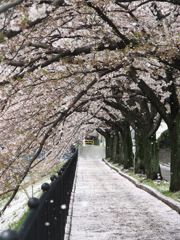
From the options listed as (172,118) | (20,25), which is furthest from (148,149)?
(20,25)

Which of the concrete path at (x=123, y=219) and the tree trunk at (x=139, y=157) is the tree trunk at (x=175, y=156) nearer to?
the concrete path at (x=123, y=219)

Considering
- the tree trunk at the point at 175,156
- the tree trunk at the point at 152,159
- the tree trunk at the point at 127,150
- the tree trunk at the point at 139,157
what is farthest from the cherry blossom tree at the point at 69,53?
the tree trunk at the point at 127,150

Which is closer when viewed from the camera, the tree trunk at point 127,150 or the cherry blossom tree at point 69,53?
the cherry blossom tree at point 69,53

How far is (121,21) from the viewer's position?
12.3 meters

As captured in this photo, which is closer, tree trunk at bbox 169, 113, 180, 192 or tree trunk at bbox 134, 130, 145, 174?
tree trunk at bbox 169, 113, 180, 192

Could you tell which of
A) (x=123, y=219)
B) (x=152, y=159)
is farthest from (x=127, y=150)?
(x=123, y=219)

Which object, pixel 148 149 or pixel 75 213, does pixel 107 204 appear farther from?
pixel 148 149

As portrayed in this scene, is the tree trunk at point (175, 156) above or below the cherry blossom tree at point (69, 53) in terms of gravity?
below

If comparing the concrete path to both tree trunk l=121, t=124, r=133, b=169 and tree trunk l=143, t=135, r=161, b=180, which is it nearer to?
tree trunk l=143, t=135, r=161, b=180

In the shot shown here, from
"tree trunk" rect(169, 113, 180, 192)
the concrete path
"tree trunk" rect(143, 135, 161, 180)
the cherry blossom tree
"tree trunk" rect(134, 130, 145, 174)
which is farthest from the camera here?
"tree trunk" rect(134, 130, 145, 174)

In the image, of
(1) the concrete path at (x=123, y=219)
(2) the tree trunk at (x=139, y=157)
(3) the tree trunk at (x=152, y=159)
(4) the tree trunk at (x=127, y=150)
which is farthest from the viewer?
(4) the tree trunk at (x=127, y=150)

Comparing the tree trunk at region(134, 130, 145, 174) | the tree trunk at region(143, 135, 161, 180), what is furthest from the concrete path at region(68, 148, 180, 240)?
the tree trunk at region(134, 130, 145, 174)

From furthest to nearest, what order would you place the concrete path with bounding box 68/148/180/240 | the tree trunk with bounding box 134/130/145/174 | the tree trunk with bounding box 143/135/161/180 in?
the tree trunk with bounding box 134/130/145/174, the tree trunk with bounding box 143/135/161/180, the concrete path with bounding box 68/148/180/240

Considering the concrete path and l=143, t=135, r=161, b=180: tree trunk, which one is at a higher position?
l=143, t=135, r=161, b=180: tree trunk
